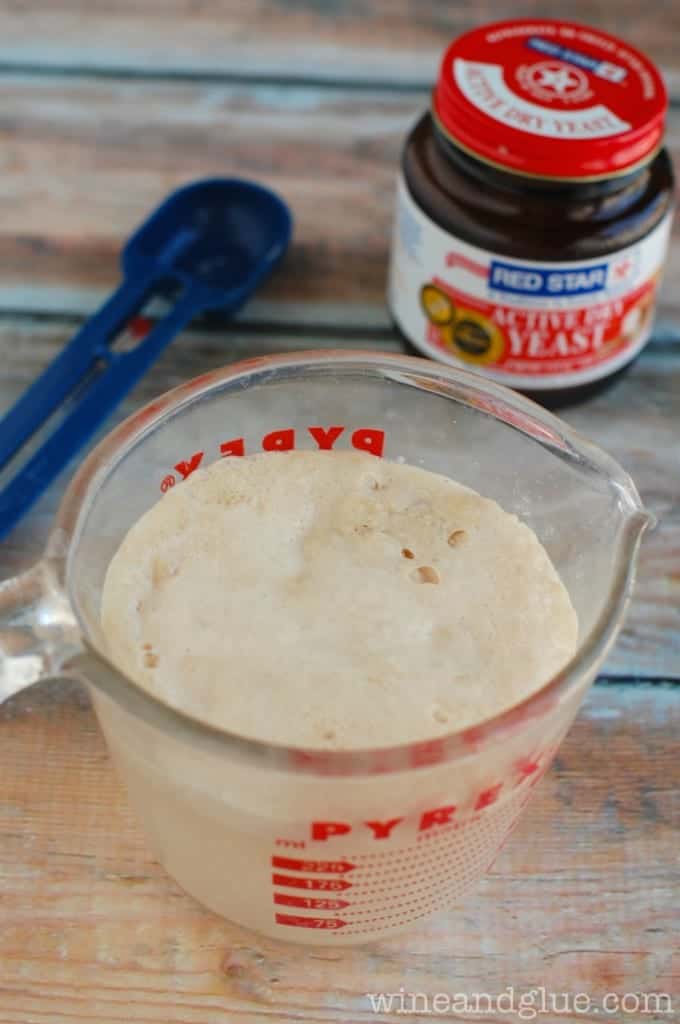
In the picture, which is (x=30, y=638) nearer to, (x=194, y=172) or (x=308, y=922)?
(x=308, y=922)

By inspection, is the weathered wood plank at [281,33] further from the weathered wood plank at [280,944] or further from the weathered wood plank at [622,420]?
the weathered wood plank at [280,944]

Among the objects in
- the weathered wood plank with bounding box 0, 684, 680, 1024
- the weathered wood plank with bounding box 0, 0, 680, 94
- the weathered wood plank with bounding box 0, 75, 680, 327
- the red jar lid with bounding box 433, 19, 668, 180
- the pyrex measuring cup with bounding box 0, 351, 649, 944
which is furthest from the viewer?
the weathered wood plank with bounding box 0, 0, 680, 94

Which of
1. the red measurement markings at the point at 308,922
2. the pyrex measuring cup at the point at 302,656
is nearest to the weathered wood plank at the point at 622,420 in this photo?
the pyrex measuring cup at the point at 302,656

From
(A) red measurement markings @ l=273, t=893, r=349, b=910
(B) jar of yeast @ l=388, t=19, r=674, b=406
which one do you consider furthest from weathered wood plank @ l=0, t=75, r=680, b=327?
(A) red measurement markings @ l=273, t=893, r=349, b=910

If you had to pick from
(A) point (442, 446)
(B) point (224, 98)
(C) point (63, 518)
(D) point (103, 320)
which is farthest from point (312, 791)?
(B) point (224, 98)

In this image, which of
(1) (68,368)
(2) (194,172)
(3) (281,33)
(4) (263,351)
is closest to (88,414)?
(1) (68,368)

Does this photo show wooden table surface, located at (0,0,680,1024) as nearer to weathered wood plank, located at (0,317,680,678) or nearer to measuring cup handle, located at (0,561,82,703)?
weathered wood plank, located at (0,317,680,678)
